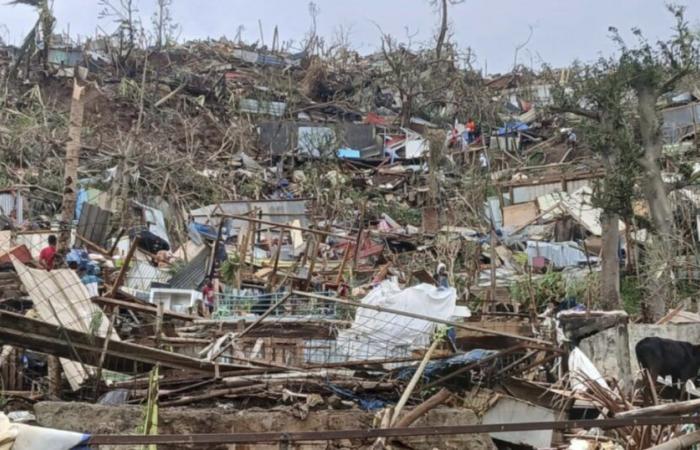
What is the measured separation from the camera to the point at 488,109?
82.1 ft

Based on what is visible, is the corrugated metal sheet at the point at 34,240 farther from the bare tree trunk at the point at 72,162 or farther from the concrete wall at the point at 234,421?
the concrete wall at the point at 234,421

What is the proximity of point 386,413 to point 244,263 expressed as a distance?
25.5ft

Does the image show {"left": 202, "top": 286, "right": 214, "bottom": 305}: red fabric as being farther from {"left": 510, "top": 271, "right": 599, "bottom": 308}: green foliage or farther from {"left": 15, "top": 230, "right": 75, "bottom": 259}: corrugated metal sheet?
{"left": 510, "top": 271, "right": 599, "bottom": 308}: green foliage

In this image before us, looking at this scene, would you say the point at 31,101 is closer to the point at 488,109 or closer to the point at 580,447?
the point at 488,109

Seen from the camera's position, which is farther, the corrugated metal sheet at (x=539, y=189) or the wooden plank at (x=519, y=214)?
the corrugated metal sheet at (x=539, y=189)

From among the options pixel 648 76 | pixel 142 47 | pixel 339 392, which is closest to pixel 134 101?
pixel 142 47

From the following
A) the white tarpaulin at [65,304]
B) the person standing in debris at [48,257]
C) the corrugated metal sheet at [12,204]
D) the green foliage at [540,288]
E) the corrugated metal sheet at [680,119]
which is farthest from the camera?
the corrugated metal sheet at [680,119]

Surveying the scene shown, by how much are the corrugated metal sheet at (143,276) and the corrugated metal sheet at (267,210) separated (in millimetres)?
3907

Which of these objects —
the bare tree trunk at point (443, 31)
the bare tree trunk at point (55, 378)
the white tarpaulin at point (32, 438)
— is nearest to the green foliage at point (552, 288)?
the bare tree trunk at point (55, 378)

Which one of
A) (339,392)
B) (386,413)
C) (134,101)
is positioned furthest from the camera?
(134,101)

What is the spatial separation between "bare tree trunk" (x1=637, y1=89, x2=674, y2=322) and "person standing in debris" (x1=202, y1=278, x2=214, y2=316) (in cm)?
644

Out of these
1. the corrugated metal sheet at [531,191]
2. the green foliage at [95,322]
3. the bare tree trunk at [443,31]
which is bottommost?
the green foliage at [95,322]

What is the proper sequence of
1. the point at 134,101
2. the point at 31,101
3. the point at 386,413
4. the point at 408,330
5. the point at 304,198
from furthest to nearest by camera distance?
the point at 134,101 → the point at 31,101 → the point at 304,198 → the point at 408,330 → the point at 386,413

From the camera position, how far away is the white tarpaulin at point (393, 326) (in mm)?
7438
